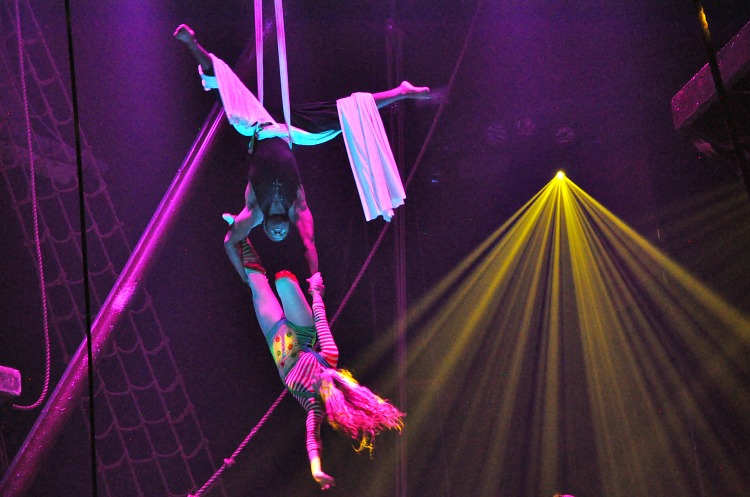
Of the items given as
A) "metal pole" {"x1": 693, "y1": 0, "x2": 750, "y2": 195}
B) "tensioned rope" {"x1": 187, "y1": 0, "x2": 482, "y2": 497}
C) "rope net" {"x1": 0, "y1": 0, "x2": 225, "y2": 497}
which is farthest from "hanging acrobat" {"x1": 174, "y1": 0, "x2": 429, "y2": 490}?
"metal pole" {"x1": 693, "y1": 0, "x2": 750, "y2": 195}

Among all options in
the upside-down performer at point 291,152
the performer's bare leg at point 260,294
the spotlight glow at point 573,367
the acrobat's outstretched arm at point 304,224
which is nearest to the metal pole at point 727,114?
the upside-down performer at point 291,152

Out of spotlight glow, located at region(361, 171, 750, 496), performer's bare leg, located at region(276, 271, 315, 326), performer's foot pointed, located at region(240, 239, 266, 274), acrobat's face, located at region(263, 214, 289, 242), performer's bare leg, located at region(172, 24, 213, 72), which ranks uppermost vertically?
performer's bare leg, located at region(172, 24, 213, 72)

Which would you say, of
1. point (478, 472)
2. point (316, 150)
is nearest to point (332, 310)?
point (316, 150)

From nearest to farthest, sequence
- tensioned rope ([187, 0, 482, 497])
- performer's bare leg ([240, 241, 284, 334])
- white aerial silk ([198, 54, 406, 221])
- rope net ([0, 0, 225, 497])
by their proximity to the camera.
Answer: white aerial silk ([198, 54, 406, 221]), performer's bare leg ([240, 241, 284, 334]), tensioned rope ([187, 0, 482, 497]), rope net ([0, 0, 225, 497])

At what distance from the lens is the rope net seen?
16.6 feet

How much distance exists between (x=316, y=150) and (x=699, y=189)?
2.78 m

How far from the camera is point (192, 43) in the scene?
357cm

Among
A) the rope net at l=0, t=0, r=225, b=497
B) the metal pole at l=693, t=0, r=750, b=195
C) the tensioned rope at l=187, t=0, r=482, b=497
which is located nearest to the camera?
the metal pole at l=693, t=0, r=750, b=195

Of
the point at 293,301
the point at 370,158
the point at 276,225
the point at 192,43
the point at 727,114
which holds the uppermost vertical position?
the point at 192,43

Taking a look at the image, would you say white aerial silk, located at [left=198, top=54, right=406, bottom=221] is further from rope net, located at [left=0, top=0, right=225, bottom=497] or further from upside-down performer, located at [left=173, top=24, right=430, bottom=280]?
rope net, located at [left=0, top=0, right=225, bottom=497]

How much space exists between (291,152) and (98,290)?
6.83ft

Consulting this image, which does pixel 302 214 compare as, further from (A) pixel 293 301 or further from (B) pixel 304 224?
(A) pixel 293 301

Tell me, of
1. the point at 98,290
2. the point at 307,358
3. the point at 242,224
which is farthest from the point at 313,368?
the point at 98,290

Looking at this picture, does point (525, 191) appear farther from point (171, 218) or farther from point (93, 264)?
point (93, 264)
